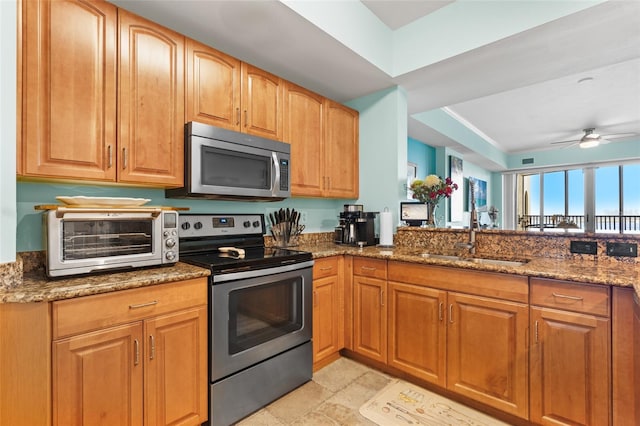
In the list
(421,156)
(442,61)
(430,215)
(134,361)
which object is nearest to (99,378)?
(134,361)

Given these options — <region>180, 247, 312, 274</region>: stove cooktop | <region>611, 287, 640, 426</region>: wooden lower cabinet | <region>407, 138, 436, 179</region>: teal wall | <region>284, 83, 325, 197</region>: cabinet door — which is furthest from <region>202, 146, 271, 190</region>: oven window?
<region>407, 138, 436, 179</region>: teal wall

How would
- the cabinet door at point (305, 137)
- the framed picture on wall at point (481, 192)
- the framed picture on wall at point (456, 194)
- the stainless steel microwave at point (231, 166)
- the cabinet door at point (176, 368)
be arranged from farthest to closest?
the framed picture on wall at point (481, 192)
the framed picture on wall at point (456, 194)
the cabinet door at point (305, 137)
the stainless steel microwave at point (231, 166)
the cabinet door at point (176, 368)

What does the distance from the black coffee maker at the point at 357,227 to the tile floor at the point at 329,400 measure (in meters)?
1.04

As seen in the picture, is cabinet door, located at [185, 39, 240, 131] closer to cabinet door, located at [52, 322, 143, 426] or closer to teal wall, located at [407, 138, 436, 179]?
cabinet door, located at [52, 322, 143, 426]

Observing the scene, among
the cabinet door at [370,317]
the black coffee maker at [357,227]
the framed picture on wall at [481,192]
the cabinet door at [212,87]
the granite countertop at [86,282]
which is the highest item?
the cabinet door at [212,87]

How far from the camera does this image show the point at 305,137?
257 centimetres

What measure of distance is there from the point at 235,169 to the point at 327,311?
1.27 m

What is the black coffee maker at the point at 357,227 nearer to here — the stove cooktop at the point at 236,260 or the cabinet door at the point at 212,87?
the stove cooktop at the point at 236,260

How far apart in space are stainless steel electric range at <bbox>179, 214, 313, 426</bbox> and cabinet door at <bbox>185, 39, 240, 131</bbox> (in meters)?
0.68

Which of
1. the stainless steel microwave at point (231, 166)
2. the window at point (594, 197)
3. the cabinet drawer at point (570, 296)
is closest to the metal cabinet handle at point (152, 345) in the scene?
the stainless steel microwave at point (231, 166)

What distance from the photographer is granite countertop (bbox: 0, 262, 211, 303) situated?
44.0 inches

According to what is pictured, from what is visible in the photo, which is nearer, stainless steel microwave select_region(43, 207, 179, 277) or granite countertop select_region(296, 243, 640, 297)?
stainless steel microwave select_region(43, 207, 179, 277)

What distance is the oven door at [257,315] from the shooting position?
5.28 ft

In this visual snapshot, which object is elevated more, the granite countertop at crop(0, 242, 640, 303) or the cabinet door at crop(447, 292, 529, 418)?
the granite countertop at crop(0, 242, 640, 303)
